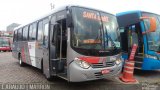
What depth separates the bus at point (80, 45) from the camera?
6922 mm

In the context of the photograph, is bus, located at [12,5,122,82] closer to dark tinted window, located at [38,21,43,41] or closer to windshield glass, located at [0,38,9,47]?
dark tinted window, located at [38,21,43,41]

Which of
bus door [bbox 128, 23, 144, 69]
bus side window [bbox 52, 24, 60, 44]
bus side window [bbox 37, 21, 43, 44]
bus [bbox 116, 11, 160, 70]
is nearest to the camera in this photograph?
bus side window [bbox 52, 24, 60, 44]

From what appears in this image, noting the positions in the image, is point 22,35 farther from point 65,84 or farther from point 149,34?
point 149,34

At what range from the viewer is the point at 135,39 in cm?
1097

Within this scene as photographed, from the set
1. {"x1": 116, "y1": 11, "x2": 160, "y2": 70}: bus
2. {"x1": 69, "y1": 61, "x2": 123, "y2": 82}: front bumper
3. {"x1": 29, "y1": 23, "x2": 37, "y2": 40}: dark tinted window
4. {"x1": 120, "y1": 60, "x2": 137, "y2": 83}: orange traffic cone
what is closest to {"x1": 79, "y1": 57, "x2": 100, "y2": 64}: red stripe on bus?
{"x1": 69, "y1": 61, "x2": 123, "y2": 82}: front bumper

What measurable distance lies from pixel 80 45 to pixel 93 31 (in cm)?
76

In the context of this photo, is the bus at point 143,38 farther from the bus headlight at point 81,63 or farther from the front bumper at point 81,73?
the bus headlight at point 81,63

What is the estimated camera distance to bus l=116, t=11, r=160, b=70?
10062 mm

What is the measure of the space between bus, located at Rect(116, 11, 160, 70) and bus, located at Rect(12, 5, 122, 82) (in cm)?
261

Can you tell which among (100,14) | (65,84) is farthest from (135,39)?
(65,84)

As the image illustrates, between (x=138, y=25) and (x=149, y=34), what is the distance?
0.72 m

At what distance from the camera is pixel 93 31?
7.30 meters

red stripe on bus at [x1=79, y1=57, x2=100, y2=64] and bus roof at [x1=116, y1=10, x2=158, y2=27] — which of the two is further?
bus roof at [x1=116, y1=10, x2=158, y2=27]

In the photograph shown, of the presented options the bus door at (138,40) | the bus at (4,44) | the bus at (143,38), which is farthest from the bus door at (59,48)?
the bus at (4,44)
